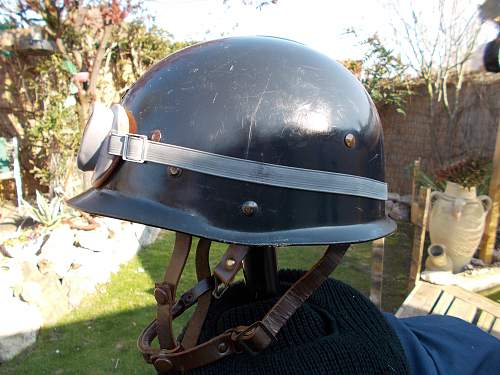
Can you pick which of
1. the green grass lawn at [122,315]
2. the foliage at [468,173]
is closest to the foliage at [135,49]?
the green grass lawn at [122,315]

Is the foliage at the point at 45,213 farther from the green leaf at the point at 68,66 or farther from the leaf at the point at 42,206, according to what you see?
the green leaf at the point at 68,66

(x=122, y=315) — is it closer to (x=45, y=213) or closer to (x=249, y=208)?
(x=45, y=213)

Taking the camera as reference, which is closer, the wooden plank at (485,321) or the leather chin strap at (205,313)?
the leather chin strap at (205,313)

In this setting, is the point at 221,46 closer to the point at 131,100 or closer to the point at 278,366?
the point at 131,100

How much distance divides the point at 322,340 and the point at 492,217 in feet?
14.1

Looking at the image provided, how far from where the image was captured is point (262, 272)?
1.33 meters

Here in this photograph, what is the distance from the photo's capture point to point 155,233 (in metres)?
6.29

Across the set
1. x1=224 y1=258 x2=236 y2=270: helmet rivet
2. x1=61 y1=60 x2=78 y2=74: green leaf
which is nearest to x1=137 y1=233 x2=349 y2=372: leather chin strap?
x1=224 y1=258 x2=236 y2=270: helmet rivet

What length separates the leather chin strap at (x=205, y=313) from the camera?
1.04 meters

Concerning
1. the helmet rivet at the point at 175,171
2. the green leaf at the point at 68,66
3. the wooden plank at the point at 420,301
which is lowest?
the wooden plank at the point at 420,301

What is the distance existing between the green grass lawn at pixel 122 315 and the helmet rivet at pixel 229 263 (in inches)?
98.4

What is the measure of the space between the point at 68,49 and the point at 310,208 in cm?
704

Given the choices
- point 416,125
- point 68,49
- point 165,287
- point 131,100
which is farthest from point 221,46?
point 416,125

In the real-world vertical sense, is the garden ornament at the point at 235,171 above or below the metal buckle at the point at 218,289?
above
